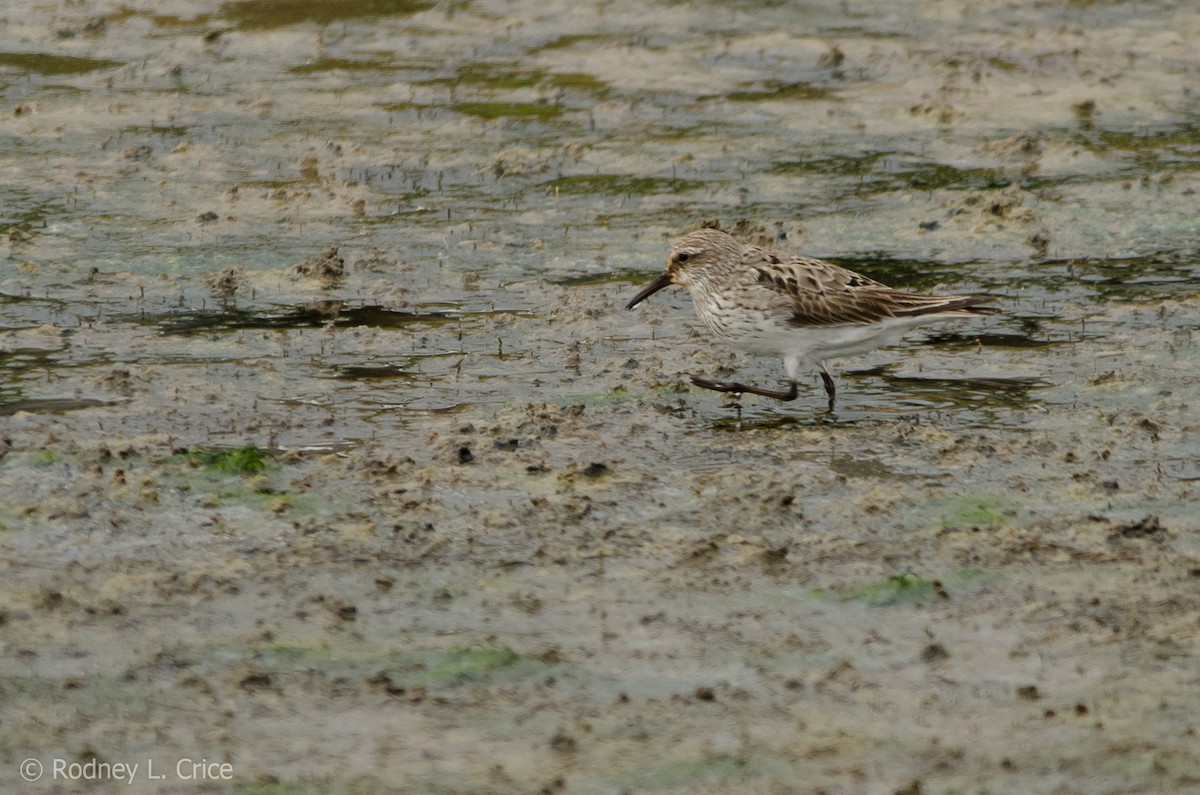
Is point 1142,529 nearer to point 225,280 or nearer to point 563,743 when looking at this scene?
point 563,743

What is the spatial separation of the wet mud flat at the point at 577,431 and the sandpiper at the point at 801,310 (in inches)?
13.1

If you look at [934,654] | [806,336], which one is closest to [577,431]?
[806,336]

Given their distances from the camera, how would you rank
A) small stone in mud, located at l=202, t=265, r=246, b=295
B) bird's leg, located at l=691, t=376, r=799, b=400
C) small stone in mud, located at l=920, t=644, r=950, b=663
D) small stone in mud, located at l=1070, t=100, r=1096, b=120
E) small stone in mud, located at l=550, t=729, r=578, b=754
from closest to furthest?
small stone in mud, located at l=550, t=729, r=578, b=754
small stone in mud, located at l=920, t=644, r=950, b=663
bird's leg, located at l=691, t=376, r=799, b=400
small stone in mud, located at l=202, t=265, r=246, b=295
small stone in mud, located at l=1070, t=100, r=1096, b=120

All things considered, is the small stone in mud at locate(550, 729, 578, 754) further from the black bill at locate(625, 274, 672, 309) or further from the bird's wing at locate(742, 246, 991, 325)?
the black bill at locate(625, 274, 672, 309)

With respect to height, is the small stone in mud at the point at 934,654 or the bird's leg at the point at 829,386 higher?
the bird's leg at the point at 829,386

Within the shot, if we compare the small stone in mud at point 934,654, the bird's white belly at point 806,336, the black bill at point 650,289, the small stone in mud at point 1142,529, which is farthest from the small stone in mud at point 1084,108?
the small stone in mud at point 934,654

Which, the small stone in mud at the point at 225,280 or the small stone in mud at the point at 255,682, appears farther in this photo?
the small stone in mud at the point at 225,280

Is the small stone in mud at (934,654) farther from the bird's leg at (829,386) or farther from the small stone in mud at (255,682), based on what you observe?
the bird's leg at (829,386)

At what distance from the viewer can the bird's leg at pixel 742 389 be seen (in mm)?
9273

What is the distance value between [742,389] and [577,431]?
1025mm

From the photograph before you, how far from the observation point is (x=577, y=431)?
876 cm

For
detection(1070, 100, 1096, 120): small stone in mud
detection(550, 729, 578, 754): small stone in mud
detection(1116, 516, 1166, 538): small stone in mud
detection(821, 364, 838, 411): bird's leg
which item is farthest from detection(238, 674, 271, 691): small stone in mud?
detection(1070, 100, 1096, 120): small stone in mud

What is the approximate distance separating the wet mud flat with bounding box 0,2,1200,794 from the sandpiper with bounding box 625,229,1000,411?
0.33 metres

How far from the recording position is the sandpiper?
9141 millimetres
